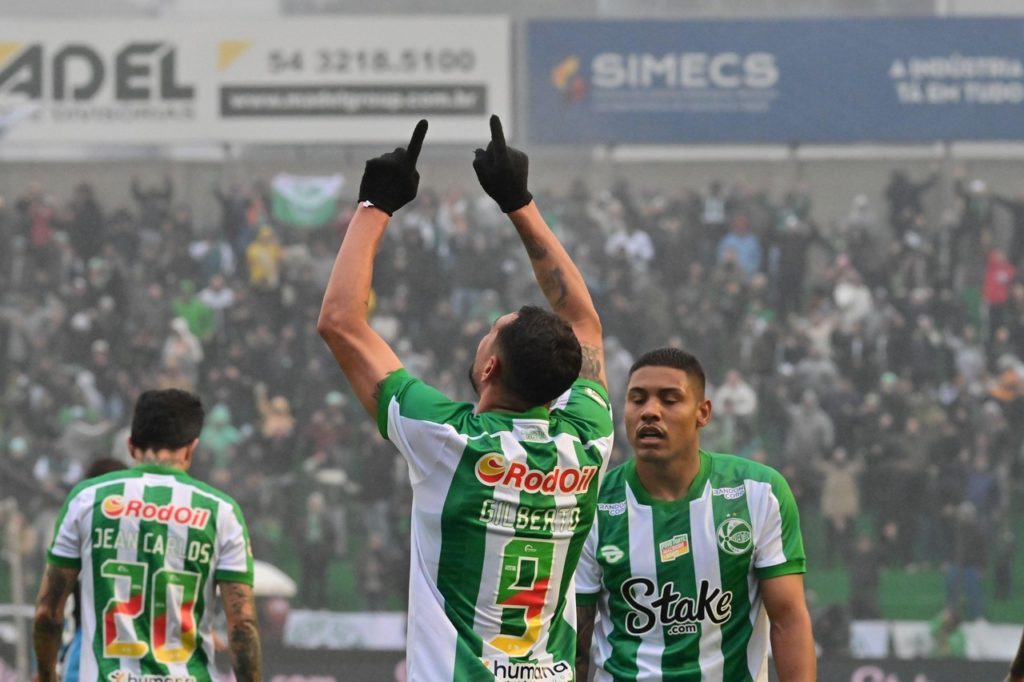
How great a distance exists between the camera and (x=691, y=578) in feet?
15.9

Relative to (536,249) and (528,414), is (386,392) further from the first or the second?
(536,249)

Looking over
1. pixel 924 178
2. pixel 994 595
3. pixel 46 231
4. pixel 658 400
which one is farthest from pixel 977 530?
pixel 658 400

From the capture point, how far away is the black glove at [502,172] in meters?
3.95

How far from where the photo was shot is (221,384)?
2078 centimetres

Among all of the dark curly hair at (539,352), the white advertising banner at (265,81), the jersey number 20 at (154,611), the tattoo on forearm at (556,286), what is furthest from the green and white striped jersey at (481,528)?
the white advertising banner at (265,81)

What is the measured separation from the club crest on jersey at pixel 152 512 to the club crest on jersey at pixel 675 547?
1913 mm

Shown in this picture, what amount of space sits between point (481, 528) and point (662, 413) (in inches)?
48.2

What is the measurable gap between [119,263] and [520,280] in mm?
5641

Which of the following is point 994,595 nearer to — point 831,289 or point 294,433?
point 831,289

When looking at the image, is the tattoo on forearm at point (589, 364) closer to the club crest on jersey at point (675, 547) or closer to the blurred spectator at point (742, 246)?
the club crest on jersey at point (675, 547)

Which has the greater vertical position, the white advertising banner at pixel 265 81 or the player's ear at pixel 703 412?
the white advertising banner at pixel 265 81

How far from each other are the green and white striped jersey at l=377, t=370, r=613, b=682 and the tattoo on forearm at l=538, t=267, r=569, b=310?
0.40 metres

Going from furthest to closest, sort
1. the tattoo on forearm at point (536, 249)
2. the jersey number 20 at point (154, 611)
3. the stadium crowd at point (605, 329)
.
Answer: the stadium crowd at point (605, 329), the jersey number 20 at point (154, 611), the tattoo on forearm at point (536, 249)

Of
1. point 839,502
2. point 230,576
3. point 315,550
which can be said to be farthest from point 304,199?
point 230,576
